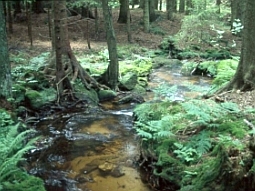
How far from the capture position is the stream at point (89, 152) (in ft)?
20.8

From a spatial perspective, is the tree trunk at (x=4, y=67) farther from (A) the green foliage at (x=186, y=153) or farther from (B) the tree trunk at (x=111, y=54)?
(B) the tree trunk at (x=111, y=54)

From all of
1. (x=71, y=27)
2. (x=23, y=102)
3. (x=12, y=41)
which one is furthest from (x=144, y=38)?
(x=23, y=102)

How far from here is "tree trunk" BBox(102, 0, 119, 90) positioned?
1248 centimetres

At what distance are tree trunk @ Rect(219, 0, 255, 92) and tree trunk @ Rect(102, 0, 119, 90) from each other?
5367 mm

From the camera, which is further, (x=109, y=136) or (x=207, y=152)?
(x=109, y=136)

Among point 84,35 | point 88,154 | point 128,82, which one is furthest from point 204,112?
point 84,35

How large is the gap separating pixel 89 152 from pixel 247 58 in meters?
4.66

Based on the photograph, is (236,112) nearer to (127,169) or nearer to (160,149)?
(160,149)

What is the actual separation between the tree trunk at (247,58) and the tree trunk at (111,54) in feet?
17.6

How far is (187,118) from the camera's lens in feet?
22.0

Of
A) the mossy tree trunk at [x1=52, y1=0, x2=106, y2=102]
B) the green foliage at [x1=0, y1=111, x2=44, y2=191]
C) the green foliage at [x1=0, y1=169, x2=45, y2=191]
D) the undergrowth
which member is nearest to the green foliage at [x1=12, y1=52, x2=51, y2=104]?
the mossy tree trunk at [x1=52, y1=0, x2=106, y2=102]

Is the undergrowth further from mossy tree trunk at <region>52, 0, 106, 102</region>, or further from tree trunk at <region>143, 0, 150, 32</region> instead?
tree trunk at <region>143, 0, 150, 32</region>

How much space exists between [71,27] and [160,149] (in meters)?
18.0

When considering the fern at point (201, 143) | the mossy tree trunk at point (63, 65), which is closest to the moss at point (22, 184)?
the fern at point (201, 143)
